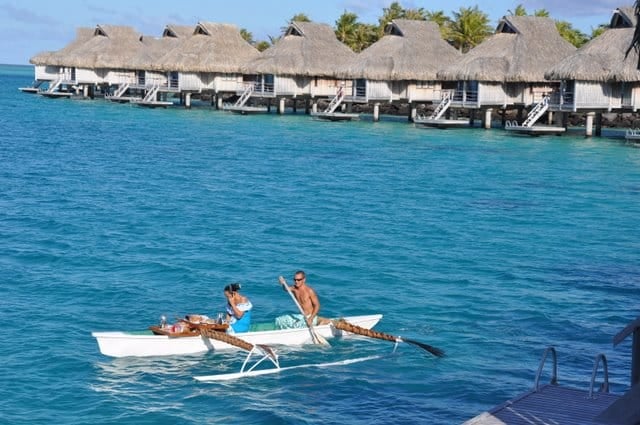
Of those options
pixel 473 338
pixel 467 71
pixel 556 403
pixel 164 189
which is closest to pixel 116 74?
pixel 467 71

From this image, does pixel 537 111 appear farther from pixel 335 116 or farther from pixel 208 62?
pixel 208 62

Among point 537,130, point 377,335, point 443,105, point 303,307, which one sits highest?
point 443,105

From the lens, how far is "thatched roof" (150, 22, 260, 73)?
64.5 m

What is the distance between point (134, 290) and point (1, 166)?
765 inches

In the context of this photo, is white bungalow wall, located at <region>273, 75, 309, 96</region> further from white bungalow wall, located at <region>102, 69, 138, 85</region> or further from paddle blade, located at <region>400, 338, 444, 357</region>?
paddle blade, located at <region>400, 338, 444, 357</region>

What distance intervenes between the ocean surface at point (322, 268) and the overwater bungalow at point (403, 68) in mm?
13088

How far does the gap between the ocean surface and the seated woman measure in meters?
0.58

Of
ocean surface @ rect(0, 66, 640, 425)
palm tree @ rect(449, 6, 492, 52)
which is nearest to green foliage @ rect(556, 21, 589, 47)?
palm tree @ rect(449, 6, 492, 52)

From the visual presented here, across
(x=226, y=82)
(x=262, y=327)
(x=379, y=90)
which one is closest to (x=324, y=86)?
(x=379, y=90)

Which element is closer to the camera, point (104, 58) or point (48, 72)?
point (104, 58)

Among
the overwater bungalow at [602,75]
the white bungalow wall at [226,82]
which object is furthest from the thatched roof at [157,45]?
the overwater bungalow at [602,75]

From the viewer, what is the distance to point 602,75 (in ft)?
146

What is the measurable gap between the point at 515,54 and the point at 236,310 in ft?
128

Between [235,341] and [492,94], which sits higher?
[492,94]
